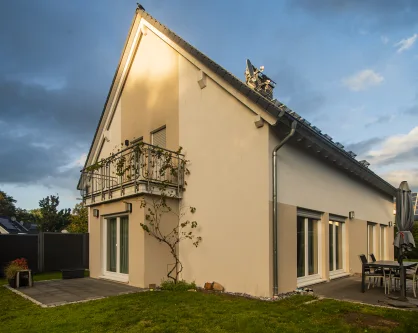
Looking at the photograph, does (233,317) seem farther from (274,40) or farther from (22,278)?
(274,40)

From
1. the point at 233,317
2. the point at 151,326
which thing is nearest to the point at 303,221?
the point at 233,317

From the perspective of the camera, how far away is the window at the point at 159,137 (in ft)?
39.7

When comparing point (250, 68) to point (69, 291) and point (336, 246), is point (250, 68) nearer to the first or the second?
point (336, 246)

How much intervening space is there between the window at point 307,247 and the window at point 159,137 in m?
5.55

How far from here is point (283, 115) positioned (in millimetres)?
7926

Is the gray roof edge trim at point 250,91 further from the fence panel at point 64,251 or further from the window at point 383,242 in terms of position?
the fence panel at point 64,251

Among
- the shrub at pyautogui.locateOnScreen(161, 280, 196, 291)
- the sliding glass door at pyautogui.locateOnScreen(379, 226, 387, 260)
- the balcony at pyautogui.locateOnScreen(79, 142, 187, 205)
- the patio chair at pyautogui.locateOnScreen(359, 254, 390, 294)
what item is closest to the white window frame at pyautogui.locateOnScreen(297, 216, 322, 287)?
the patio chair at pyautogui.locateOnScreen(359, 254, 390, 294)

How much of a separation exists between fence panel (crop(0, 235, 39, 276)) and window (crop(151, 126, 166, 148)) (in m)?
8.14

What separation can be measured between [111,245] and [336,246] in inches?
332

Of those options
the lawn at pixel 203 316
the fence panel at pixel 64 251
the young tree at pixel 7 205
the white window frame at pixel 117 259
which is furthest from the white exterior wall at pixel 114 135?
the young tree at pixel 7 205

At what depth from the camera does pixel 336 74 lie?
12898 millimetres

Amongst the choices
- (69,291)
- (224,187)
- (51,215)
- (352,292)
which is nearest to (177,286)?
(224,187)

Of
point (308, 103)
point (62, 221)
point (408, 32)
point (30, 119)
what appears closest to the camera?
point (408, 32)

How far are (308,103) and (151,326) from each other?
15570 mm
